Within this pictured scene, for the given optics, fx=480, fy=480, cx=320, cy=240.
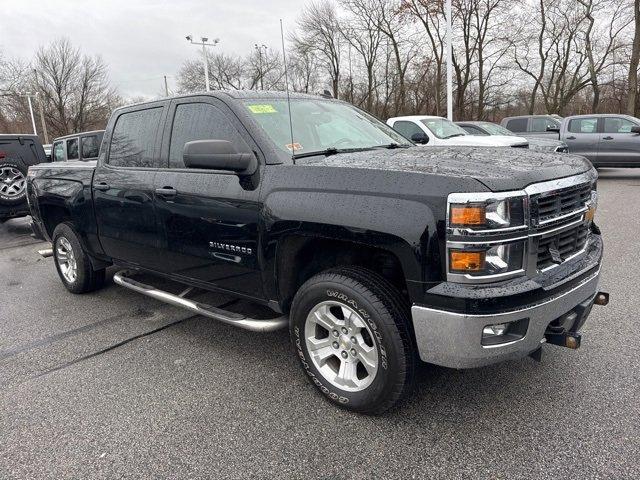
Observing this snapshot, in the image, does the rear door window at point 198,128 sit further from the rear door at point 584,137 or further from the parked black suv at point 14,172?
the rear door at point 584,137

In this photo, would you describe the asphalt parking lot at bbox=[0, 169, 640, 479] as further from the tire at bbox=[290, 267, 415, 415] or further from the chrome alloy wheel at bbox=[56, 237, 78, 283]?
the chrome alloy wheel at bbox=[56, 237, 78, 283]

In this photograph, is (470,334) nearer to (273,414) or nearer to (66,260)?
(273,414)

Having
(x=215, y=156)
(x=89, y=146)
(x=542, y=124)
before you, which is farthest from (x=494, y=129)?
(x=215, y=156)

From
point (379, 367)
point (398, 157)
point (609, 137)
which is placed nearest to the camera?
point (379, 367)

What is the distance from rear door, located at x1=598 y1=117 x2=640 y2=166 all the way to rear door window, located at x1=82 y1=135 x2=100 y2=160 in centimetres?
1333

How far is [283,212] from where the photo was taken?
2816mm

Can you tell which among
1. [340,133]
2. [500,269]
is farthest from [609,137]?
[500,269]

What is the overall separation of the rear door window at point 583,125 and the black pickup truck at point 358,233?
12296 millimetres

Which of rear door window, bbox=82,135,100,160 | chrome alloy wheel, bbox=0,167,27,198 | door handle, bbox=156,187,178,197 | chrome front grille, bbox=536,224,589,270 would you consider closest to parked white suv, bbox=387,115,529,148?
rear door window, bbox=82,135,100,160

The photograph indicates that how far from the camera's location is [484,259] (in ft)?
7.36

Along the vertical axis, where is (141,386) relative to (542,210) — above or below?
below

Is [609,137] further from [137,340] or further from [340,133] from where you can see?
[137,340]

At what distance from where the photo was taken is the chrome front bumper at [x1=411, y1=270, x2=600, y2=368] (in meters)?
2.25

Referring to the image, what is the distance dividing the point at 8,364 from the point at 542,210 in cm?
381
